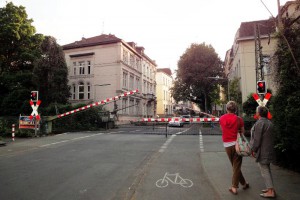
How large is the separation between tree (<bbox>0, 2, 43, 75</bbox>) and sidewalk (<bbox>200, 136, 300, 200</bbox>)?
1306 inches

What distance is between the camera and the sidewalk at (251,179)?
5383 mm

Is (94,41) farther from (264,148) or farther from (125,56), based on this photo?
(264,148)

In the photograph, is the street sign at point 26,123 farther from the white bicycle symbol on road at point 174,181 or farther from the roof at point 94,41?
the roof at point 94,41

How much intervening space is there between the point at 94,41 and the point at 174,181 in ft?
135

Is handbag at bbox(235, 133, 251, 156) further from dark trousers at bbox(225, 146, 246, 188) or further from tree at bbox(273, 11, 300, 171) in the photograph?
tree at bbox(273, 11, 300, 171)

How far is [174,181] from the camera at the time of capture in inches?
263

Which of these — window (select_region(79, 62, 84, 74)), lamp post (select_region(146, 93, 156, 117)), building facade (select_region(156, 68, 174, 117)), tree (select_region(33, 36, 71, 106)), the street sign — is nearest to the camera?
the street sign

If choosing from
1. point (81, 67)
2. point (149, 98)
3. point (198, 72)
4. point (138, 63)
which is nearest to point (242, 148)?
point (198, 72)

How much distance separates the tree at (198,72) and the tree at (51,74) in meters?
19.9

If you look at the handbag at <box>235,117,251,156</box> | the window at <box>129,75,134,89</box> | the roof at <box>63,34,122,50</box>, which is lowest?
the handbag at <box>235,117,251,156</box>

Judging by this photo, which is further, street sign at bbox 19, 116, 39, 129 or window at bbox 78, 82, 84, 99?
window at bbox 78, 82, 84, 99

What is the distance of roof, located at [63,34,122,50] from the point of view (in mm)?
42781

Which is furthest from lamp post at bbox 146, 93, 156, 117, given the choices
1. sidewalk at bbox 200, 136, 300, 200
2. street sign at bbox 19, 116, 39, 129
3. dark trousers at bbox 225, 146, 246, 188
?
dark trousers at bbox 225, 146, 246, 188

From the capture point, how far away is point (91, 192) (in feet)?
19.0
